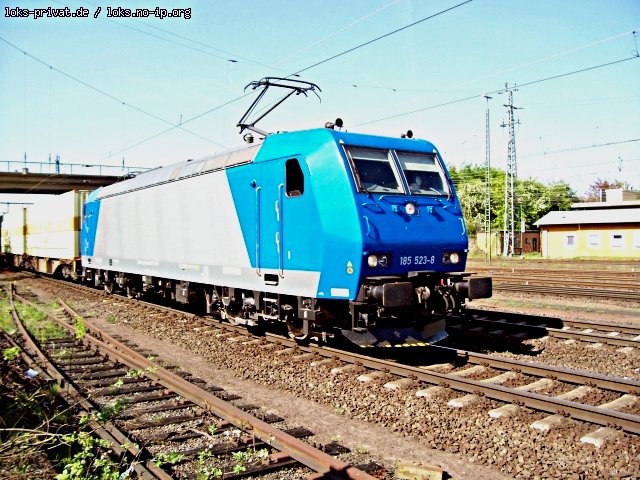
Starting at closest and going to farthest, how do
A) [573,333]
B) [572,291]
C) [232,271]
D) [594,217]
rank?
[573,333], [232,271], [572,291], [594,217]

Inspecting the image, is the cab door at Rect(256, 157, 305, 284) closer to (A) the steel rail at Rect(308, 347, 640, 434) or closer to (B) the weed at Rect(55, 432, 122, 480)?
(A) the steel rail at Rect(308, 347, 640, 434)

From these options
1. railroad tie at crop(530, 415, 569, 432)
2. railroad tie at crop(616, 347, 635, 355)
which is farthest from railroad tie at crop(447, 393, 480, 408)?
railroad tie at crop(616, 347, 635, 355)

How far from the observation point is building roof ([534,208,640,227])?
41.5 metres

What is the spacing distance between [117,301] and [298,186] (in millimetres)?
11496

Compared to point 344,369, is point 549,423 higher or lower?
lower

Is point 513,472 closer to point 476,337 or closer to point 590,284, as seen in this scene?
point 476,337

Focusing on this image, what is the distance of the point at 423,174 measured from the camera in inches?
381

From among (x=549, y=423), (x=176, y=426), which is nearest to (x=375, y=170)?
(x=549, y=423)

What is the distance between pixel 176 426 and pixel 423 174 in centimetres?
559

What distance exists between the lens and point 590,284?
20094mm

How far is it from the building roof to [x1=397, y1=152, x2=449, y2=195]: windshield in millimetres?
35754

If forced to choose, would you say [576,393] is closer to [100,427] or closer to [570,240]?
[100,427]

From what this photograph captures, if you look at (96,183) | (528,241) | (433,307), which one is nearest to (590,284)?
(433,307)

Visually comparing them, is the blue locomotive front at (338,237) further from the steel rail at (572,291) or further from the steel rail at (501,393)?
the steel rail at (572,291)
